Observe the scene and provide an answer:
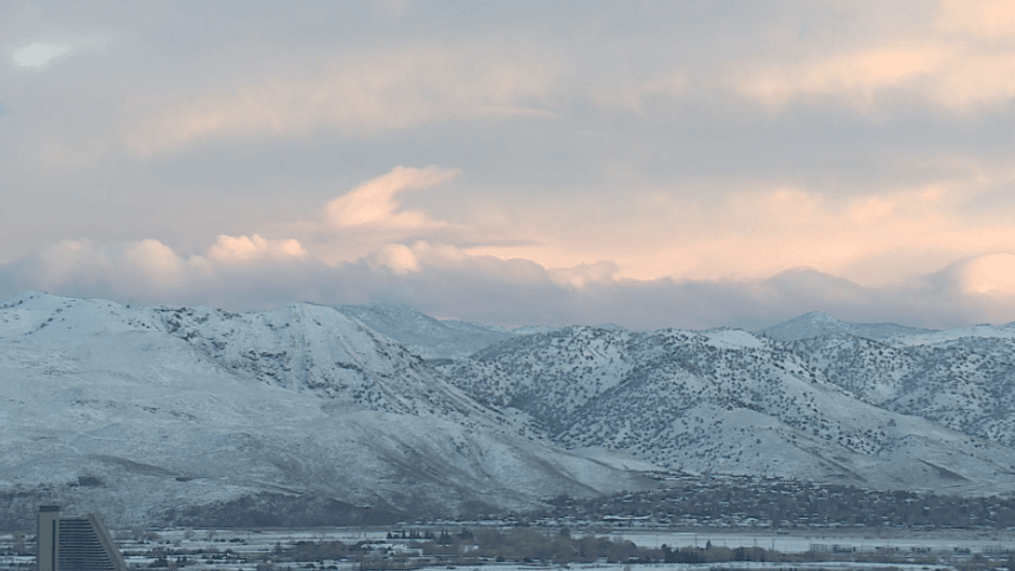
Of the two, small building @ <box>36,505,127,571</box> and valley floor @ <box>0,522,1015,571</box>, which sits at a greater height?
small building @ <box>36,505,127,571</box>

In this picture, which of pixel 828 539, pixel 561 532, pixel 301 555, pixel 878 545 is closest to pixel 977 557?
pixel 878 545

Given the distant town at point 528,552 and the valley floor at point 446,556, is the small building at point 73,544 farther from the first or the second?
the valley floor at point 446,556

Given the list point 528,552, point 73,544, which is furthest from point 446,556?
point 73,544

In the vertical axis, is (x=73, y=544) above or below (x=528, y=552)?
above

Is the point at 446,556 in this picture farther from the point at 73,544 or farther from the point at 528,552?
the point at 73,544

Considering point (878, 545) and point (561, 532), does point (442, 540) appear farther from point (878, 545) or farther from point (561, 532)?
point (878, 545)

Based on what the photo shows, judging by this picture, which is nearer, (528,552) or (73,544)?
(73,544)

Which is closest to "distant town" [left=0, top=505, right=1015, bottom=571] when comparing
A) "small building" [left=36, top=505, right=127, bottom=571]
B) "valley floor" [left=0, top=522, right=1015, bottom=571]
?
"valley floor" [left=0, top=522, right=1015, bottom=571]

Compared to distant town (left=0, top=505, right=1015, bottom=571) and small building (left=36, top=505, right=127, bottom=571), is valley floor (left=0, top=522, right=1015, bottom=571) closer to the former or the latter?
distant town (left=0, top=505, right=1015, bottom=571)

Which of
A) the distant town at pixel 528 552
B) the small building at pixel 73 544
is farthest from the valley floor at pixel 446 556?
the small building at pixel 73 544
